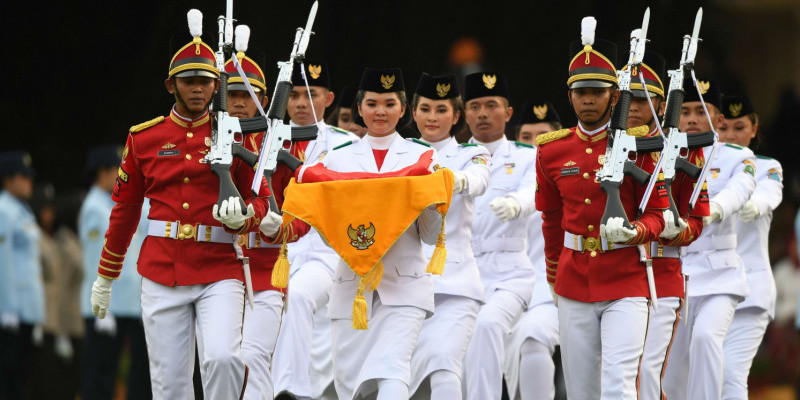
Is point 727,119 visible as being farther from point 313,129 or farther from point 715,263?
point 313,129

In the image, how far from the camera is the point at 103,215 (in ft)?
42.5

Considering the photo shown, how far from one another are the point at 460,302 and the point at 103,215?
197 inches

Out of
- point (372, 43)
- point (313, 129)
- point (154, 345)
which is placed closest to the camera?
point (154, 345)

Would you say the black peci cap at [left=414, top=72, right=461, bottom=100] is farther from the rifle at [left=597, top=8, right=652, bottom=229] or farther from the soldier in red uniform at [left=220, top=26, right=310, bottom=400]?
the rifle at [left=597, top=8, right=652, bottom=229]

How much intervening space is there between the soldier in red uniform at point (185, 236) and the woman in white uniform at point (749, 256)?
3.85 m

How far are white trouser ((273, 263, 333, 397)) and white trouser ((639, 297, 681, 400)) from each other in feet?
8.40

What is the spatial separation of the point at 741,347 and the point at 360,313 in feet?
11.3

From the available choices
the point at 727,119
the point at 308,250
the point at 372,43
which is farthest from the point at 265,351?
the point at 372,43

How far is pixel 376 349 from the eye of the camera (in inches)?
316

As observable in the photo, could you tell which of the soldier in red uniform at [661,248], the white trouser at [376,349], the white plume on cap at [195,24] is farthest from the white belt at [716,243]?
the white plume on cap at [195,24]

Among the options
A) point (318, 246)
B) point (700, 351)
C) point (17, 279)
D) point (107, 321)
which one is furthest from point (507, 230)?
point (17, 279)

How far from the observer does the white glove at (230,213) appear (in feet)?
24.9

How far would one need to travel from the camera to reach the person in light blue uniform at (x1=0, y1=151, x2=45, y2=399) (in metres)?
13.0

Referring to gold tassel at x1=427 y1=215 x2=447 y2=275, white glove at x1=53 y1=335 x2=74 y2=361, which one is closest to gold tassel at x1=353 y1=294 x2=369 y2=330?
gold tassel at x1=427 y1=215 x2=447 y2=275
